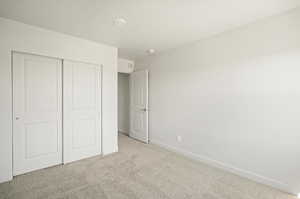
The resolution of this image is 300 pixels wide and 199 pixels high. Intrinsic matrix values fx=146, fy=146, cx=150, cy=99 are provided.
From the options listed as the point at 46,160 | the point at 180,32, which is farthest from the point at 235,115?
the point at 46,160

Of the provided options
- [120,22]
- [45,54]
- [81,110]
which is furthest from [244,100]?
[45,54]

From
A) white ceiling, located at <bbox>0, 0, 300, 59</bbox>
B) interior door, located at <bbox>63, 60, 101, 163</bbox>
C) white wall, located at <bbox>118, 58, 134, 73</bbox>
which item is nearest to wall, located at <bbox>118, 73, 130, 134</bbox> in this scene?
white wall, located at <bbox>118, 58, 134, 73</bbox>

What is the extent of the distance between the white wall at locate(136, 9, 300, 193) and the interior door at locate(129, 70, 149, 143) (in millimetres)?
835

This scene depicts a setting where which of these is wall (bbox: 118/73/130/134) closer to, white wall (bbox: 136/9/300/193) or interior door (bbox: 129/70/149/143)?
interior door (bbox: 129/70/149/143)

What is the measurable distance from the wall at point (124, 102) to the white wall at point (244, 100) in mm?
2073

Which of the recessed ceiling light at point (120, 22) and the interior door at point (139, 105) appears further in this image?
the interior door at point (139, 105)

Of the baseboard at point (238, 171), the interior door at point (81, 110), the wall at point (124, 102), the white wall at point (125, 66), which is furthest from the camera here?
the wall at point (124, 102)

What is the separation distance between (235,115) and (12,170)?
11.7ft

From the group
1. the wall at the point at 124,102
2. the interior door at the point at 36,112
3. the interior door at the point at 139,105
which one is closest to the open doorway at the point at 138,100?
the interior door at the point at 139,105

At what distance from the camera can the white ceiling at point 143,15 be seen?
1745 mm

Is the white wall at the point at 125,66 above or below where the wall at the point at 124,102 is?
above

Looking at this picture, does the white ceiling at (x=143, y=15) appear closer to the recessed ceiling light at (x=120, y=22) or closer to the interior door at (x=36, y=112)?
the recessed ceiling light at (x=120, y=22)

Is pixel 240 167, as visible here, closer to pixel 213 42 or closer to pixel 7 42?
pixel 213 42

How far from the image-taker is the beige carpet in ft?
6.14
